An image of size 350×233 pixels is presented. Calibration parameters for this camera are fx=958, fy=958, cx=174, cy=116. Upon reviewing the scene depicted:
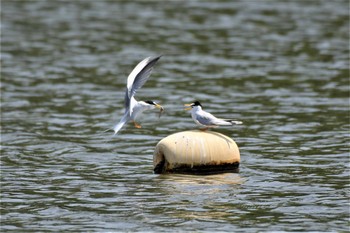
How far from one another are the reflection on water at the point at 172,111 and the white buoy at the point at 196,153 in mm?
210

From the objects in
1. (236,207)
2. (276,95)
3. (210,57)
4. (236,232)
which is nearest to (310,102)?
(276,95)

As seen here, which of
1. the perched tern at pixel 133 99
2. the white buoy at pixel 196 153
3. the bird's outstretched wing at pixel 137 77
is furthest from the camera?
the white buoy at pixel 196 153

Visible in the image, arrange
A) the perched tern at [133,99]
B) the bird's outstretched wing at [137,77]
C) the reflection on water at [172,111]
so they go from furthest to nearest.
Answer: the bird's outstretched wing at [137,77] < the perched tern at [133,99] < the reflection on water at [172,111]

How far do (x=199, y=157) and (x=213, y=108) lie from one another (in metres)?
6.49

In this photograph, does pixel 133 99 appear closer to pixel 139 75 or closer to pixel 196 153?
→ pixel 139 75

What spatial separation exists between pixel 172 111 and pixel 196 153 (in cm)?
644

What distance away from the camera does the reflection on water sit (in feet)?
43.9

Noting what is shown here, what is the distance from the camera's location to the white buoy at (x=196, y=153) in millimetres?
15258

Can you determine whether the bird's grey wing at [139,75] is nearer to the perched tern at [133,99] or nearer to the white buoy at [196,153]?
the perched tern at [133,99]

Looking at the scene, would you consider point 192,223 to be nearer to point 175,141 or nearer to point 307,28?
point 175,141

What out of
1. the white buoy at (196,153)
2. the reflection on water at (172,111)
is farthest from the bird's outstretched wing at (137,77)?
the reflection on water at (172,111)

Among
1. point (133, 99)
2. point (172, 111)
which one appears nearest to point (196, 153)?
point (133, 99)

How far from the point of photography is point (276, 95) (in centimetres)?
2327

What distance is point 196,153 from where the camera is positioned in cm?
1525
